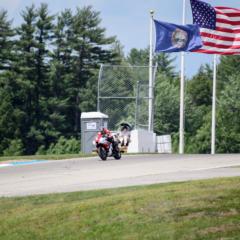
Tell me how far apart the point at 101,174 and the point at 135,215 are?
27.4 ft

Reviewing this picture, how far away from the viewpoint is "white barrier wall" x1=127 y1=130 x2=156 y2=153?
33.0 meters

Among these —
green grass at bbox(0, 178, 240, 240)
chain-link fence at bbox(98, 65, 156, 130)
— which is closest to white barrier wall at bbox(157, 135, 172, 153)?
chain-link fence at bbox(98, 65, 156, 130)

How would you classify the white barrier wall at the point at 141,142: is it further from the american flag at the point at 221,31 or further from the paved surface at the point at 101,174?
the american flag at the point at 221,31

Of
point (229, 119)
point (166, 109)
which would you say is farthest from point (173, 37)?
point (229, 119)

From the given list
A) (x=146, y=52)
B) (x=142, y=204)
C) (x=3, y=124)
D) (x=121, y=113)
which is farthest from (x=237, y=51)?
(x=146, y=52)

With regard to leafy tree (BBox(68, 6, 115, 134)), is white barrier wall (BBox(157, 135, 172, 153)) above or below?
below

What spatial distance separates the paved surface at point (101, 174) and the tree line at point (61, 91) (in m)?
41.5

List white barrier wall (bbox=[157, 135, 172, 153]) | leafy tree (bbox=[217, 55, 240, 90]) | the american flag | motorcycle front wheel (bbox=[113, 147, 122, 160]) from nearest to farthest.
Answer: the american flag
motorcycle front wheel (bbox=[113, 147, 122, 160])
white barrier wall (bbox=[157, 135, 172, 153])
leafy tree (bbox=[217, 55, 240, 90])

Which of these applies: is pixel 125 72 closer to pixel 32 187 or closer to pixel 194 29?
pixel 194 29

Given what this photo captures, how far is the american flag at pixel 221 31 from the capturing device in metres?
25.1

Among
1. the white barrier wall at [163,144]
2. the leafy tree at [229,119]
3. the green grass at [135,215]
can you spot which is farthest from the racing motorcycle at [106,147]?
the leafy tree at [229,119]

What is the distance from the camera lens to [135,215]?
11.6 m

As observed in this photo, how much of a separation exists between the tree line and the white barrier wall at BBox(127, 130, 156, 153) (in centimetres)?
3093

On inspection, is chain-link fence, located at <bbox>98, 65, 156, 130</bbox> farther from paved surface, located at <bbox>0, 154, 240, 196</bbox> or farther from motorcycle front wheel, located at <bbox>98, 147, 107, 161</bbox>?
paved surface, located at <bbox>0, 154, 240, 196</bbox>
